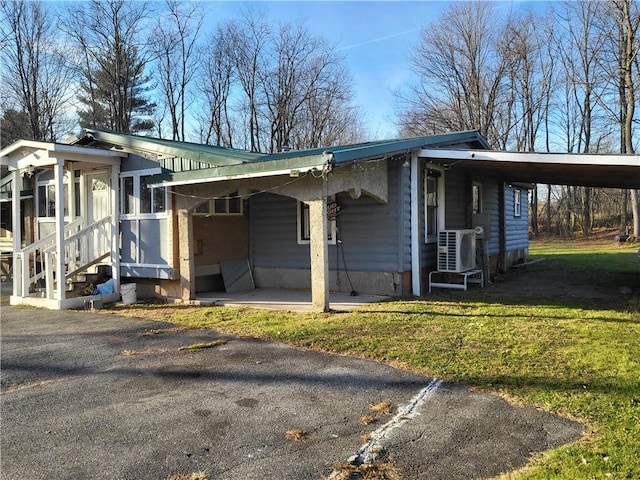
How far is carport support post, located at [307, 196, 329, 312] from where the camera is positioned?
7.86m

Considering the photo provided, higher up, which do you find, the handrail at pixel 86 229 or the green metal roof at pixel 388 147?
the green metal roof at pixel 388 147

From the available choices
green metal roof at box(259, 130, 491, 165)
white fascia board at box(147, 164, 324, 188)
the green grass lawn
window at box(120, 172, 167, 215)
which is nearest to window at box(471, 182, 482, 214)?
green metal roof at box(259, 130, 491, 165)

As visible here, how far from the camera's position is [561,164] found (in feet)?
26.9

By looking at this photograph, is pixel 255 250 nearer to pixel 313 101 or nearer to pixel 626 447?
A: pixel 626 447

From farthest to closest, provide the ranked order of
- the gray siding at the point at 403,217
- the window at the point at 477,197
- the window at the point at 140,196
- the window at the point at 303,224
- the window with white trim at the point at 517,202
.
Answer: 1. the window with white trim at the point at 517,202
2. the window at the point at 477,197
3. the window at the point at 303,224
4. the window at the point at 140,196
5. the gray siding at the point at 403,217

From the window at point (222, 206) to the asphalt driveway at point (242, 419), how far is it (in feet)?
17.1

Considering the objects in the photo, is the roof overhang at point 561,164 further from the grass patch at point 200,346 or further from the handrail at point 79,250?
the handrail at point 79,250

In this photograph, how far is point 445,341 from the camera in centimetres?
603

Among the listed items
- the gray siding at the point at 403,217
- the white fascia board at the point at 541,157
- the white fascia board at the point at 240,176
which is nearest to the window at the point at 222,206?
the white fascia board at the point at 240,176

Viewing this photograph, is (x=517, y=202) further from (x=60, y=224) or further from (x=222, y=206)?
(x=60, y=224)

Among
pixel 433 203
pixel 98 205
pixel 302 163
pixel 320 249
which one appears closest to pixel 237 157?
pixel 302 163

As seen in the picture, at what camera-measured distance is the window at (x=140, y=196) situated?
10414 millimetres

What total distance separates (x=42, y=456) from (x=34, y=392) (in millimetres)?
1679

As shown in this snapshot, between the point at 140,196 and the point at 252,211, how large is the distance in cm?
259
